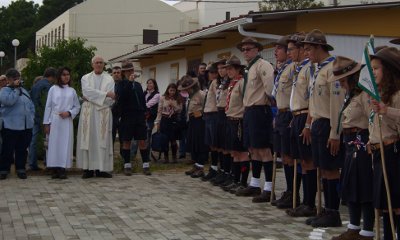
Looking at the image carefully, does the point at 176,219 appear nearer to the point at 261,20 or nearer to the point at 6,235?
the point at 6,235

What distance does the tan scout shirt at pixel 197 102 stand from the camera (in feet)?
41.1

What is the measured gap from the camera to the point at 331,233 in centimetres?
737

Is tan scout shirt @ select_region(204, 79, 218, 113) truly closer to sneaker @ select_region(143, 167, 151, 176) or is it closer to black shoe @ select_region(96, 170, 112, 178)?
sneaker @ select_region(143, 167, 151, 176)

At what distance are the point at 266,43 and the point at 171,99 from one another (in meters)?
2.76

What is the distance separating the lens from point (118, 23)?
52594mm

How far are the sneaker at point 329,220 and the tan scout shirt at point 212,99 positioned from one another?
149 inches

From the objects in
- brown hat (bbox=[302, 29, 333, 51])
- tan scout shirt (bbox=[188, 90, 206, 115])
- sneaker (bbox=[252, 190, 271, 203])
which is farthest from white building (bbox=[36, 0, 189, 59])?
brown hat (bbox=[302, 29, 333, 51])

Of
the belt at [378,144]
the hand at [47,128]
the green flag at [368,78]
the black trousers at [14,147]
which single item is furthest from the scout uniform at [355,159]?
the black trousers at [14,147]

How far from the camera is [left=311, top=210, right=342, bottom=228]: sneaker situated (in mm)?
7652

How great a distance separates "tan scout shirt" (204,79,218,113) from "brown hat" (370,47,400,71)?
5244 mm

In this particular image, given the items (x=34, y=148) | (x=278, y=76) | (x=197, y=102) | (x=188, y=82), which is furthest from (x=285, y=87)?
(x=34, y=148)

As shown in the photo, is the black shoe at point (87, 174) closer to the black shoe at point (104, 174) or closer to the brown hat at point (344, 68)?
the black shoe at point (104, 174)

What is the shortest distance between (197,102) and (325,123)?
5.20 m

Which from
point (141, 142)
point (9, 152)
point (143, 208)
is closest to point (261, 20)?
→ point (141, 142)
